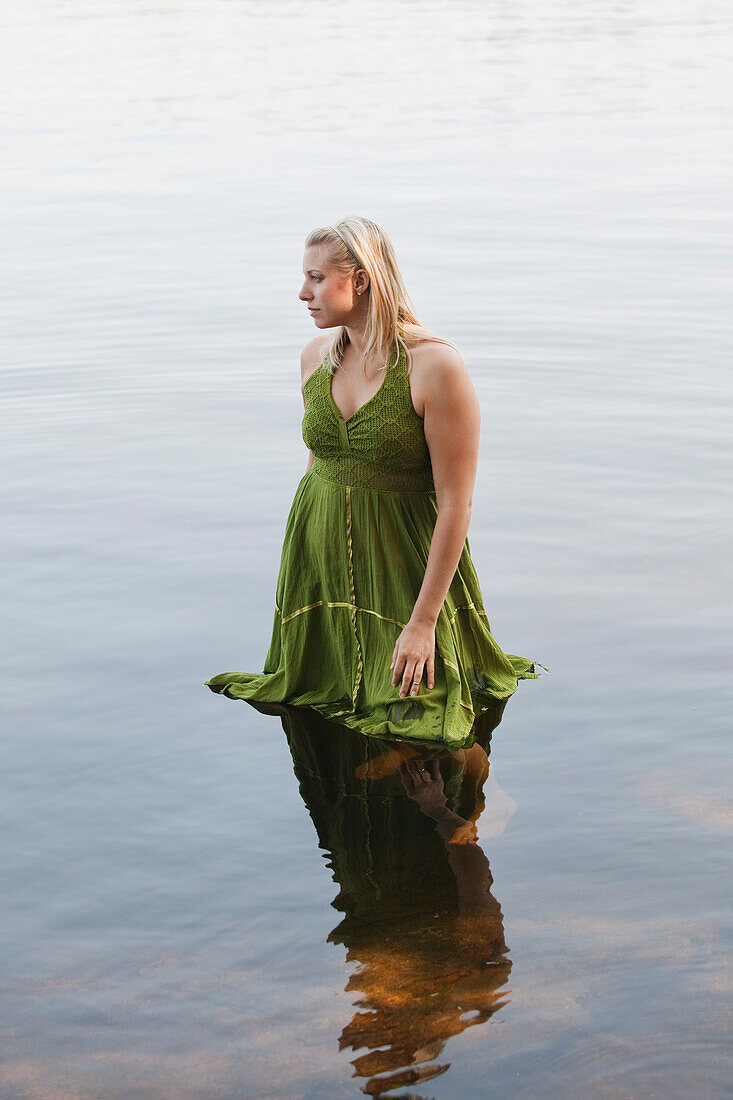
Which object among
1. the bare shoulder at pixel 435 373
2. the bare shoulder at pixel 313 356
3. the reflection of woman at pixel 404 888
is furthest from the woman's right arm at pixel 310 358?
the reflection of woman at pixel 404 888

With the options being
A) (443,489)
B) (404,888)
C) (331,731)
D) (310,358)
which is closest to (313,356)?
(310,358)

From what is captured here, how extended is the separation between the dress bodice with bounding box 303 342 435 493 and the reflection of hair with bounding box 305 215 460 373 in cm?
6

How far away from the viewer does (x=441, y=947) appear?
3.27 metres

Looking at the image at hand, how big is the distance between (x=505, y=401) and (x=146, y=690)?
157 inches

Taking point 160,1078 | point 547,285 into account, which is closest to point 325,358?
point 160,1078

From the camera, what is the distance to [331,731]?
4418 mm

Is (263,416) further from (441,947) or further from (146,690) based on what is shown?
(441,947)

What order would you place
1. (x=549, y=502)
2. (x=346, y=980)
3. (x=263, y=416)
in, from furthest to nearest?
A: (x=263, y=416)
(x=549, y=502)
(x=346, y=980)

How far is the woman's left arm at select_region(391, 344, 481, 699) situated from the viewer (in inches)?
151

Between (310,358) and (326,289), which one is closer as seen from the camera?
(326,289)

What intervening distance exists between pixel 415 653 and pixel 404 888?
744 mm

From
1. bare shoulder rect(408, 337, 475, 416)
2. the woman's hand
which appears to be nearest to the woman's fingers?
the woman's hand

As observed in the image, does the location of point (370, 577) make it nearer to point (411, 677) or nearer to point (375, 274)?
point (411, 677)

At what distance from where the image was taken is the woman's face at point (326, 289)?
152 inches
